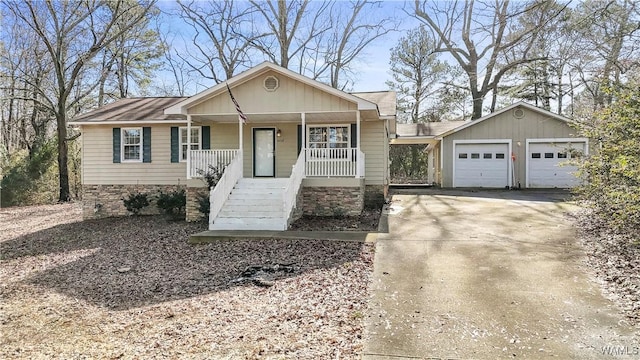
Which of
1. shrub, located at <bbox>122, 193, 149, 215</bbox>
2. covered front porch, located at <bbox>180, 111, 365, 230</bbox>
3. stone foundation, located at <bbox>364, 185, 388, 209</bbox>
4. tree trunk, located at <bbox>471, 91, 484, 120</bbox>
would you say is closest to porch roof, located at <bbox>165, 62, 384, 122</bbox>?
covered front porch, located at <bbox>180, 111, 365, 230</bbox>

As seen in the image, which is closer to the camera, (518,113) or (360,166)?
(360,166)

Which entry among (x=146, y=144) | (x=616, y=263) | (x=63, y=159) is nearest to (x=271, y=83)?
(x=146, y=144)

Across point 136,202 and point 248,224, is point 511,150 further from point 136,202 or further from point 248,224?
point 136,202

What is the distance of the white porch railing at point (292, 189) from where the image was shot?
360 inches

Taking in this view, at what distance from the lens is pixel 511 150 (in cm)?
1650

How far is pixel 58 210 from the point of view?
645 inches

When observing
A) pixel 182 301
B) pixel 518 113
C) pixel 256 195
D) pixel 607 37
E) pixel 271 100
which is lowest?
pixel 182 301

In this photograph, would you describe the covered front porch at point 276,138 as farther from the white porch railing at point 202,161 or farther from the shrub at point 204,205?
the shrub at point 204,205

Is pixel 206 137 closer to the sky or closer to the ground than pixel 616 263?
closer to the sky

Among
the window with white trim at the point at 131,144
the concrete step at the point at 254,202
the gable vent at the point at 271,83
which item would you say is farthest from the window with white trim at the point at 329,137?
the window with white trim at the point at 131,144

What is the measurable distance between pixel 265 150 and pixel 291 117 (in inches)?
68.2

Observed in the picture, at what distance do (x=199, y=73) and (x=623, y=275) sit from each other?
25.3 metres

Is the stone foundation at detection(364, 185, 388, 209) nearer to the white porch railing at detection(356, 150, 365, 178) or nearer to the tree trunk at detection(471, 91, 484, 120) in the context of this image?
the white porch railing at detection(356, 150, 365, 178)

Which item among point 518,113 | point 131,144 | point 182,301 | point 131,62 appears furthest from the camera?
point 131,62
